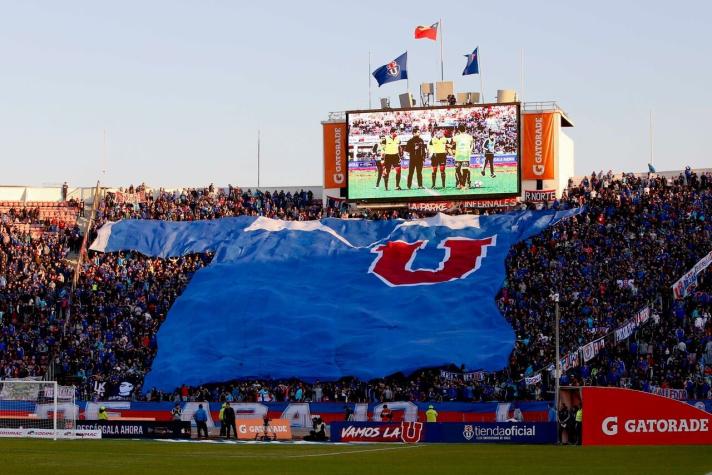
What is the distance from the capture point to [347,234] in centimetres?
6838

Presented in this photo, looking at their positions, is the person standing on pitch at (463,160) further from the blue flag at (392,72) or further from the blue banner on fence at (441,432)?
the blue banner on fence at (441,432)

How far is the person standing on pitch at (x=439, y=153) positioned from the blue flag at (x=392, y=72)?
5.04 m

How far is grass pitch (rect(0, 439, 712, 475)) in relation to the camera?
28.2m

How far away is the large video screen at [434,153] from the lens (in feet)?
220

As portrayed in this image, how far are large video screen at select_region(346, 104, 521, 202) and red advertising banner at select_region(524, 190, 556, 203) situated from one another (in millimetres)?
1235

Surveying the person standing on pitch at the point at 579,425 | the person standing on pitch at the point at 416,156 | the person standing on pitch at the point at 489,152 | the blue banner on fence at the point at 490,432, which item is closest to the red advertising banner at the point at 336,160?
the person standing on pitch at the point at 416,156

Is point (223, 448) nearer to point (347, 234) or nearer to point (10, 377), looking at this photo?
point (10, 377)

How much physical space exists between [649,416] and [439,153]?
29678mm

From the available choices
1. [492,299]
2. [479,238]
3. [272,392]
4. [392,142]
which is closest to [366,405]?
[272,392]

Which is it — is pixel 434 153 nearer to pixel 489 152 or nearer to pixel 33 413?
pixel 489 152

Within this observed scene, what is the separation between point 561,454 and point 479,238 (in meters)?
31.1

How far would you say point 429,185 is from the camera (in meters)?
67.9

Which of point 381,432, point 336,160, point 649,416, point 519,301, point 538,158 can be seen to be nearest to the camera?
point 649,416

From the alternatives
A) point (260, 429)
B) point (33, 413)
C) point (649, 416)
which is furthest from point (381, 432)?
point (33, 413)
